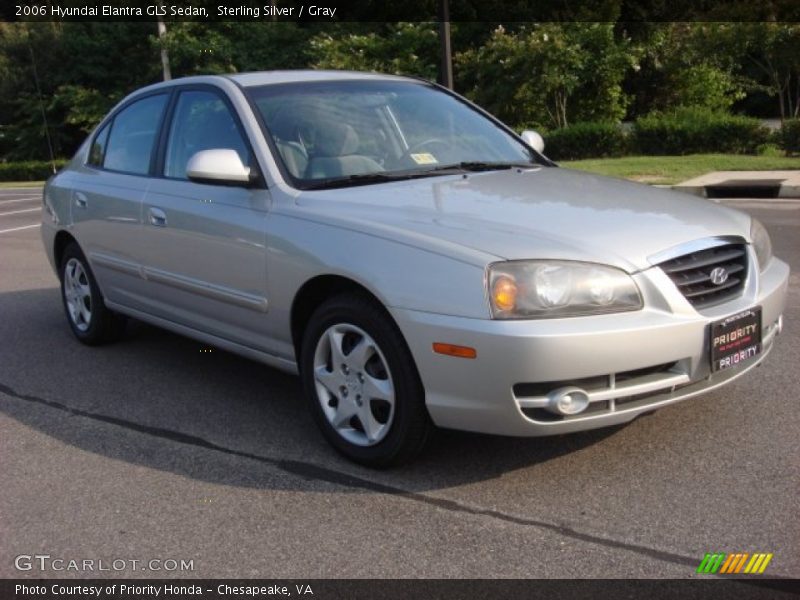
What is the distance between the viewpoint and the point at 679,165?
1653 cm

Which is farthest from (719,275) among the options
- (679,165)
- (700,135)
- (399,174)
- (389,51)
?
(389,51)

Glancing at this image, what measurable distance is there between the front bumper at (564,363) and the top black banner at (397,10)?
23.5 metres

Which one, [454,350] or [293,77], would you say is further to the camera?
[293,77]

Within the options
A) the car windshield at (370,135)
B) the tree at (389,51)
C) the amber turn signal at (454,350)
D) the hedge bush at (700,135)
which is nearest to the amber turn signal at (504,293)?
the amber turn signal at (454,350)

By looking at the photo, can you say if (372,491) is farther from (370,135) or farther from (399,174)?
(370,135)

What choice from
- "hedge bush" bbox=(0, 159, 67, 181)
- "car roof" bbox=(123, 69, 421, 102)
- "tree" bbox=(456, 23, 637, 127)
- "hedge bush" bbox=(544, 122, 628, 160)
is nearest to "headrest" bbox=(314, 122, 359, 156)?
"car roof" bbox=(123, 69, 421, 102)

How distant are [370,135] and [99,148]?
232 cm

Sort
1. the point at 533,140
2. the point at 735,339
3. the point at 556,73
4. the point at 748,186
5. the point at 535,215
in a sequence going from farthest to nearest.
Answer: the point at 556,73 < the point at 748,186 < the point at 533,140 < the point at 535,215 < the point at 735,339

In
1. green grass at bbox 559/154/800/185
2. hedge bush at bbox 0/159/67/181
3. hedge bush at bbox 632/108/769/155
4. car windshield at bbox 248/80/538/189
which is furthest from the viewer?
hedge bush at bbox 0/159/67/181

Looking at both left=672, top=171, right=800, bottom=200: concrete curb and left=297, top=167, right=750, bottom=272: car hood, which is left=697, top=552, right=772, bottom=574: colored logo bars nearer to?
left=297, top=167, right=750, bottom=272: car hood

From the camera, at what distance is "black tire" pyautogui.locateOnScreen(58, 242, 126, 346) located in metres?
5.84

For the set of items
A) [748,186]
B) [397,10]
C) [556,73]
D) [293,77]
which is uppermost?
[397,10]

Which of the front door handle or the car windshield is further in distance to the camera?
the front door handle

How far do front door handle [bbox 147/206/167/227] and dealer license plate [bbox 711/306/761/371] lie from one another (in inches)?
111
